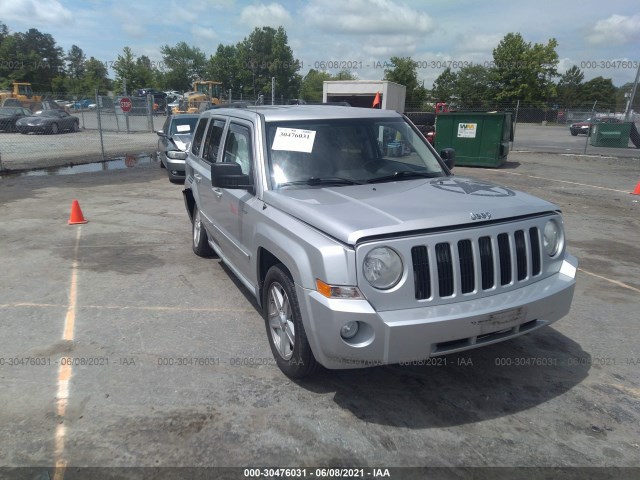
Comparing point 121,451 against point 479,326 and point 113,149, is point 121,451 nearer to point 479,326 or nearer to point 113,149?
point 479,326

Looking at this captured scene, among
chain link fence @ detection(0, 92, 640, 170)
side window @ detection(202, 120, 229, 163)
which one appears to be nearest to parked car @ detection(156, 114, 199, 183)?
chain link fence @ detection(0, 92, 640, 170)

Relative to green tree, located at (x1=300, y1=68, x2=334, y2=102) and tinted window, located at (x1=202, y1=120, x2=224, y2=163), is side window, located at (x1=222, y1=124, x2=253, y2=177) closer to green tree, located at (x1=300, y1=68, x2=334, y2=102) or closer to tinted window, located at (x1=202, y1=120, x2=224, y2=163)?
tinted window, located at (x1=202, y1=120, x2=224, y2=163)

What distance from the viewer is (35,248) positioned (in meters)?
6.99

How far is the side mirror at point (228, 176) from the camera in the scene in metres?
4.00

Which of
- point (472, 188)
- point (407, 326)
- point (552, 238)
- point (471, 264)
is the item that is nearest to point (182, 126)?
point (472, 188)

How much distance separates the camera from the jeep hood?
120 inches

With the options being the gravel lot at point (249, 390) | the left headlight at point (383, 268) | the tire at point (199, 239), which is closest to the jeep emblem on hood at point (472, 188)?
the left headlight at point (383, 268)

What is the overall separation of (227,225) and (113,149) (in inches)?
728

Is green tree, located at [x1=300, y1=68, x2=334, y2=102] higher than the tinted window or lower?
higher

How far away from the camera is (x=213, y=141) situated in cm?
559

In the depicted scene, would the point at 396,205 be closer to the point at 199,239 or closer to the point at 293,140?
the point at 293,140

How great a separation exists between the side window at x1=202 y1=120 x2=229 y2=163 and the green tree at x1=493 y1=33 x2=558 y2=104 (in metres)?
60.1

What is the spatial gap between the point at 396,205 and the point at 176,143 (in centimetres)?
1137

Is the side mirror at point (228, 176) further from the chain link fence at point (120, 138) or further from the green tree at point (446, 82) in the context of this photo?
the green tree at point (446, 82)
